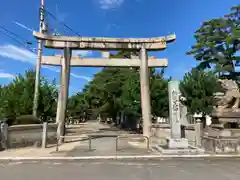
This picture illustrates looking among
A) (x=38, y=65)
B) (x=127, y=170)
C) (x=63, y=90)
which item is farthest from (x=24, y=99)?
(x=127, y=170)

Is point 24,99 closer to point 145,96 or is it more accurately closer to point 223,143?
point 145,96

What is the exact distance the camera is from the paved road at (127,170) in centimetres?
752

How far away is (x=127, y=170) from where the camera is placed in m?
8.51

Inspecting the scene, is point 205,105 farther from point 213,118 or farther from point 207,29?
point 207,29

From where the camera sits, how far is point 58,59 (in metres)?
19.0

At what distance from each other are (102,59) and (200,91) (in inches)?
370

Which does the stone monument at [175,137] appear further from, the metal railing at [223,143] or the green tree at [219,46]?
the green tree at [219,46]

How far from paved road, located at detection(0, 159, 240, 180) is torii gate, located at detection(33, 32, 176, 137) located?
8325 millimetres

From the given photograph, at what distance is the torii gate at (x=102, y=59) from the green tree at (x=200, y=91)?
491 cm

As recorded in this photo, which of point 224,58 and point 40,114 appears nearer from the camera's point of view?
point 40,114

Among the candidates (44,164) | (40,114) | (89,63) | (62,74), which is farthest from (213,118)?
(44,164)

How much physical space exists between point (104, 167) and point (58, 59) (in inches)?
460

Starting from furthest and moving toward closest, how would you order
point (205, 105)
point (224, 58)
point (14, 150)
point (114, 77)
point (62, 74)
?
point (224, 58)
point (114, 77)
point (205, 105)
point (62, 74)
point (14, 150)

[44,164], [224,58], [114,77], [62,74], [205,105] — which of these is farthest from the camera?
[224,58]
